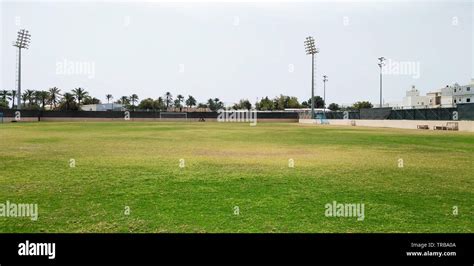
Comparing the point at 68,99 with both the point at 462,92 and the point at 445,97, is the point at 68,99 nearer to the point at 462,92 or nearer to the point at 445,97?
the point at 445,97

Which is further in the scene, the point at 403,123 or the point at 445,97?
the point at 445,97

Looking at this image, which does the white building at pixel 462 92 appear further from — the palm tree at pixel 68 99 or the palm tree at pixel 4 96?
the palm tree at pixel 4 96

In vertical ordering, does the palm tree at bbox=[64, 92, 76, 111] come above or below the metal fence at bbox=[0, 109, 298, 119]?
above

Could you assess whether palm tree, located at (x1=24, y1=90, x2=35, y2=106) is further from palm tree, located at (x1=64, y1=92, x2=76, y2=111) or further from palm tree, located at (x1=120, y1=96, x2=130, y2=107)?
palm tree, located at (x1=120, y1=96, x2=130, y2=107)

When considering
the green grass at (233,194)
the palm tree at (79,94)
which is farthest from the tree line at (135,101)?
the green grass at (233,194)

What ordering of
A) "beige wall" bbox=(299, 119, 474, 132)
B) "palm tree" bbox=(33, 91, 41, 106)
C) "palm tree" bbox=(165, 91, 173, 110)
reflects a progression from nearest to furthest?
"beige wall" bbox=(299, 119, 474, 132)
"palm tree" bbox=(33, 91, 41, 106)
"palm tree" bbox=(165, 91, 173, 110)

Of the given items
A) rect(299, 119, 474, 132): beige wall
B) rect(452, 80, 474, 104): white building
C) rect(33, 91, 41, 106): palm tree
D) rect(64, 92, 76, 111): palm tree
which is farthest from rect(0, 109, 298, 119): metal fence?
rect(33, 91, 41, 106): palm tree

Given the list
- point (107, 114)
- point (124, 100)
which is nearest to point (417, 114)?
point (107, 114)
